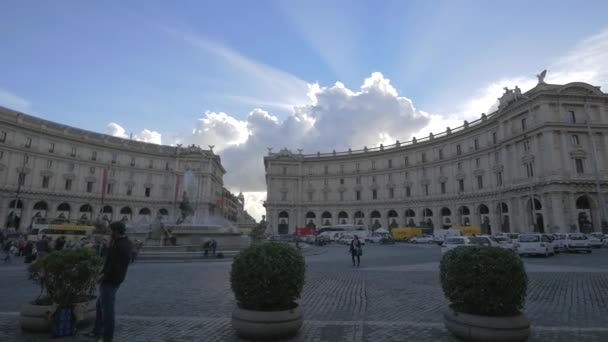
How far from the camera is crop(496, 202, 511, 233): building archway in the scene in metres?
49.1

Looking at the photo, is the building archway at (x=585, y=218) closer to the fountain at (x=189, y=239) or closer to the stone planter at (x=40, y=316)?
the fountain at (x=189, y=239)

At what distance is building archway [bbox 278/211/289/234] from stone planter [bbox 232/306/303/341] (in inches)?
2821

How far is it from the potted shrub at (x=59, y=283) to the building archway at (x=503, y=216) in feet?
181

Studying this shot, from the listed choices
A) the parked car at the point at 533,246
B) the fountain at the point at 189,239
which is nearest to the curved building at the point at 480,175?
the parked car at the point at 533,246

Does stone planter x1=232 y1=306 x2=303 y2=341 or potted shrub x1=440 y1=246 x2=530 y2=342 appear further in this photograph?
stone planter x1=232 y1=306 x2=303 y2=341

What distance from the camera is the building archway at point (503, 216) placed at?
49138 millimetres

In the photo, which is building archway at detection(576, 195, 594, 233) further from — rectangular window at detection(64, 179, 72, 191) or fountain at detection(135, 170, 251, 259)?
rectangular window at detection(64, 179, 72, 191)

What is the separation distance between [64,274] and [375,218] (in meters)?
68.8

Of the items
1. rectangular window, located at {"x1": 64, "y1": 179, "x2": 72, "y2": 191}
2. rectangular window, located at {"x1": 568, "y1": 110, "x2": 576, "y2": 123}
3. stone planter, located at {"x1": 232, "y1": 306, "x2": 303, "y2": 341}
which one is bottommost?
stone planter, located at {"x1": 232, "y1": 306, "x2": 303, "y2": 341}

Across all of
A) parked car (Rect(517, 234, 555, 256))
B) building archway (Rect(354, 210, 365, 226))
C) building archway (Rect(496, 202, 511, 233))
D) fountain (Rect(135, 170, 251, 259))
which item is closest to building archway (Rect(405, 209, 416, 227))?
building archway (Rect(354, 210, 365, 226))

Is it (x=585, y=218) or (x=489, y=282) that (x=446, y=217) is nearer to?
(x=585, y=218)

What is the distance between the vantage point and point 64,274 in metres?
5.62

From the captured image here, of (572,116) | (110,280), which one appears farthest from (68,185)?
(572,116)

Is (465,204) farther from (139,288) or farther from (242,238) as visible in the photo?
(139,288)
